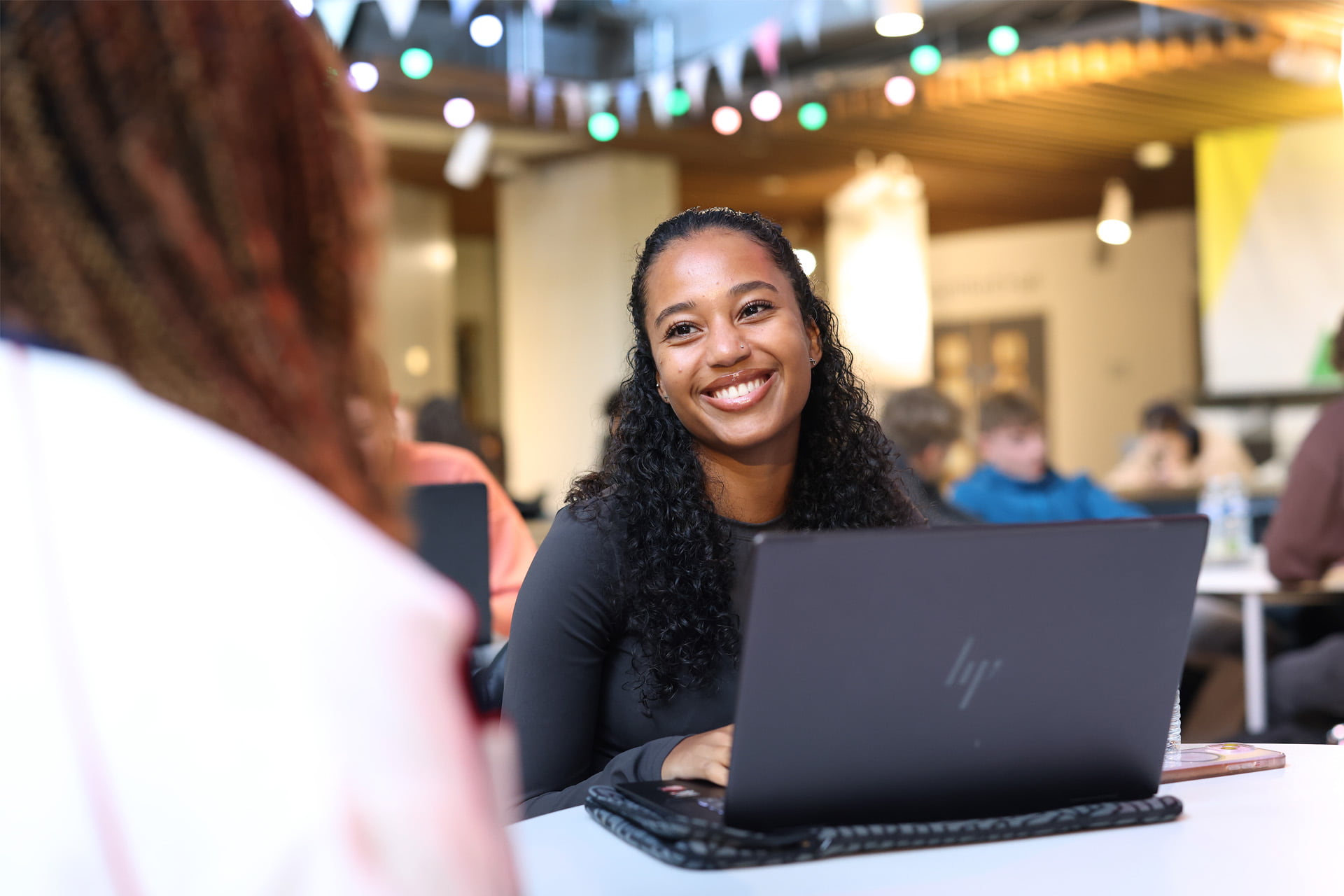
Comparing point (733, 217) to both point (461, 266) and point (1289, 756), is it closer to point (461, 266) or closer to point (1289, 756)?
point (1289, 756)

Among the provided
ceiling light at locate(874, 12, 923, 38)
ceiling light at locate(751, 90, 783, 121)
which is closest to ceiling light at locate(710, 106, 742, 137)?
ceiling light at locate(751, 90, 783, 121)

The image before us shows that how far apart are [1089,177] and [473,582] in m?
8.95

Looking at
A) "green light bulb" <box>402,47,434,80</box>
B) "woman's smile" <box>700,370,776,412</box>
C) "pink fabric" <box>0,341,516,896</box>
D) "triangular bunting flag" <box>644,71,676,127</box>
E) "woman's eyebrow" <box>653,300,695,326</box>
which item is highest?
"green light bulb" <box>402,47,434,80</box>

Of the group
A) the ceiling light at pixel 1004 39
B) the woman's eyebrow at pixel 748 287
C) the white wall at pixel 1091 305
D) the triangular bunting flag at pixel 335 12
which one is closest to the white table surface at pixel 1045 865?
the woman's eyebrow at pixel 748 287

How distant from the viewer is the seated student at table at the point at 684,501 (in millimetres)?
1612

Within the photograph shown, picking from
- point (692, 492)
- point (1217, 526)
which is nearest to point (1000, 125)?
point (1217, 526)

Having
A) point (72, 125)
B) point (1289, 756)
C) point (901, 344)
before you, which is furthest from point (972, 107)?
point (72, 125)

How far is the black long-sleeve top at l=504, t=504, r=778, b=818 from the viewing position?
1.59 meters

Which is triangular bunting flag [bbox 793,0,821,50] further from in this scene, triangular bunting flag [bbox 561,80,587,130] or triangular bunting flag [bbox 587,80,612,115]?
triangular bunting flag [bbox 561,80,587,130]

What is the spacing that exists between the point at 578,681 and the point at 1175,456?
23.3ft

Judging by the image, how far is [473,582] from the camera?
271 centimetres

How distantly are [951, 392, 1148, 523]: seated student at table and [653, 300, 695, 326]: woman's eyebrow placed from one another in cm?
296

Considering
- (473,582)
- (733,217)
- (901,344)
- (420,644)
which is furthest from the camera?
(901,344)

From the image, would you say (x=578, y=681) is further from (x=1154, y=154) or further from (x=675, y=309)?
(x=1154, y=154)
